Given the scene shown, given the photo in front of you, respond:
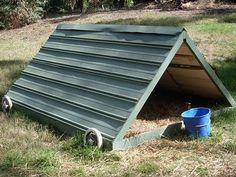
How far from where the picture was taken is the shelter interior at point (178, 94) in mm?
5627

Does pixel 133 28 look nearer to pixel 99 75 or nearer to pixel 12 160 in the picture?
pixel 99 75

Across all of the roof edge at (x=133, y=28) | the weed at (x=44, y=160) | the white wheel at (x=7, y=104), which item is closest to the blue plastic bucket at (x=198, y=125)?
the roof edge at (x=133, y=28)

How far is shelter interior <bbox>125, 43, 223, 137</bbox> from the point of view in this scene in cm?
563

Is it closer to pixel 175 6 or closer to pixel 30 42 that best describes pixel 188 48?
pixel 30 42

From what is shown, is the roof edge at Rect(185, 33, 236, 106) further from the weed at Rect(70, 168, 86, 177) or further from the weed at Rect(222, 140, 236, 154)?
the weed at Rect(70, 168, 86, 177)

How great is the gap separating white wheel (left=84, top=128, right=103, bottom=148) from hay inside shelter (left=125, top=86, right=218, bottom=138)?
587 millimetres

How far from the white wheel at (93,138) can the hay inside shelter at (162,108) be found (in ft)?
1.93

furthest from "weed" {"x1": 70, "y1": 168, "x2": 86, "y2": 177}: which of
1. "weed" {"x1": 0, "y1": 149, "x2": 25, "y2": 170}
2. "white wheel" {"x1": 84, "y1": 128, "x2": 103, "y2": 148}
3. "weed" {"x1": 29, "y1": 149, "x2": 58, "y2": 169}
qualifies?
"weed" {"x1": 0, "y1": 149, "x2": 25, "y2": 170}

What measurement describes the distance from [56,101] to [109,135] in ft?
4.45

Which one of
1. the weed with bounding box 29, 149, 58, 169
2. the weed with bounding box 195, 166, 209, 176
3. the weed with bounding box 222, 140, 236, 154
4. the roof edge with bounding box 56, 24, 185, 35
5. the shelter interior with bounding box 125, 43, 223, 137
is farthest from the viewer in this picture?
the shelter interior with bounding box 125, 43, 223, 137

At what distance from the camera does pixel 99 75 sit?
556 centimetres

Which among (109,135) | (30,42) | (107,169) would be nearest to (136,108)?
(109,135)

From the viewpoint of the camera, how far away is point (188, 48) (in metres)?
5.25

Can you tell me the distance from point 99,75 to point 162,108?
121 cm
